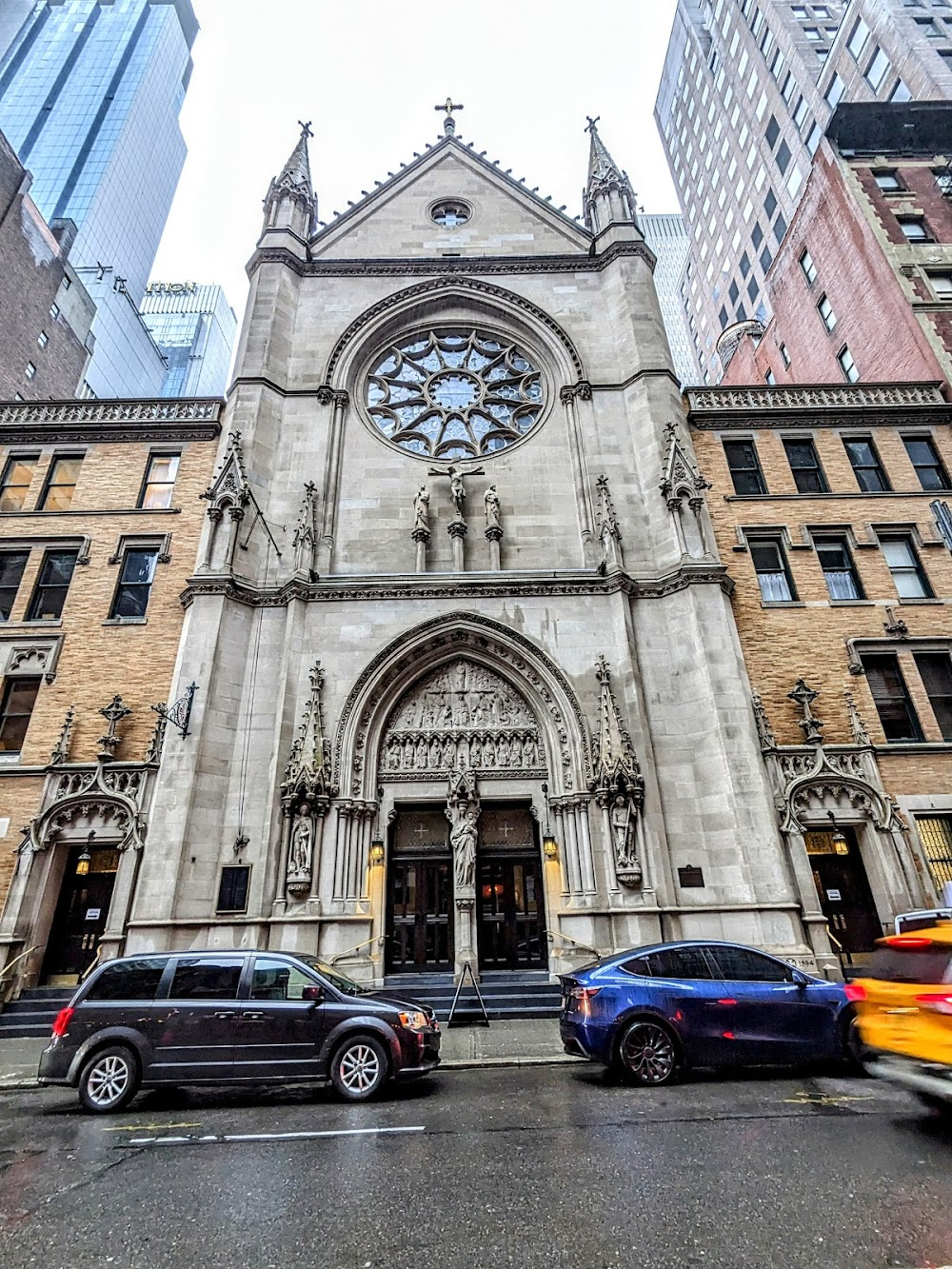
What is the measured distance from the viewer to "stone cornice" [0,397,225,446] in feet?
63.7

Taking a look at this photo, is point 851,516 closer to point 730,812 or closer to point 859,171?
point 730,812

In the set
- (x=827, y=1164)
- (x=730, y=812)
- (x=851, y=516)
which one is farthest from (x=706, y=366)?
(x=827, y=1164)

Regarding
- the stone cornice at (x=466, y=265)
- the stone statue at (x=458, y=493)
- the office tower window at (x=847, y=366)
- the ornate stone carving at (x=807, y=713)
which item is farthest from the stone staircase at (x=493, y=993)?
the office tower window at (x=847, y=366)

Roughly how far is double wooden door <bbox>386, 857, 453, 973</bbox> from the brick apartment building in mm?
26049

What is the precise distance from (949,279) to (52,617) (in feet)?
105

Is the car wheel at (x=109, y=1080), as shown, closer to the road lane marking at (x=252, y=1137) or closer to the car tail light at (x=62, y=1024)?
the car tail light at (x=62, y=1024)

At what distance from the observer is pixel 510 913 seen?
14.5 metres

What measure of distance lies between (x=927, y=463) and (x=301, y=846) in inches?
844

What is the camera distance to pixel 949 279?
23078 millimetres

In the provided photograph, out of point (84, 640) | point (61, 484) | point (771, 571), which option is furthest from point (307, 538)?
point (771, 571)

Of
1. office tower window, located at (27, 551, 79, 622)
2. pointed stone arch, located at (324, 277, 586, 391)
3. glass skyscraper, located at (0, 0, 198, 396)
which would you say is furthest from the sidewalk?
glass skyscraper, located at (0, 0, 198, 396)

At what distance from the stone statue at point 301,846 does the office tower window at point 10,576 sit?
406 inches

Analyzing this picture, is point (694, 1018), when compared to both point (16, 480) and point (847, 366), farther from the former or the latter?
point (847, 366)

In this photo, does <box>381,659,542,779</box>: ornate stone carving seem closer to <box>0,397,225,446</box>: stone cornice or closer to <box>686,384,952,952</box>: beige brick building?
<box>686,384,952,952</box>: beige brick building
